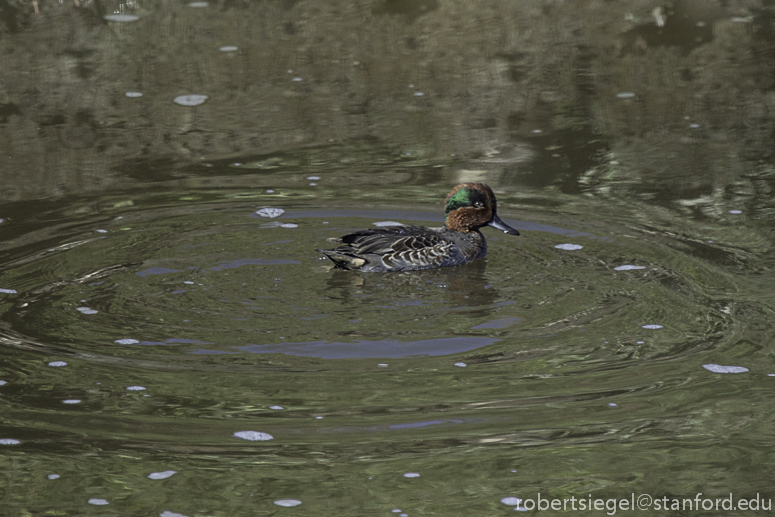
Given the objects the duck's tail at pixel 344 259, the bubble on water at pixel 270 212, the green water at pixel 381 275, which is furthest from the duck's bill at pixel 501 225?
the bubble on water at pixel 270 212

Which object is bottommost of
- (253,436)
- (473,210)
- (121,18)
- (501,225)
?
(253,436)

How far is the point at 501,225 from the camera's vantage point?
9.22 m

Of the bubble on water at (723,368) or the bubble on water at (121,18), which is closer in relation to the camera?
the bubble on water at (723,368)

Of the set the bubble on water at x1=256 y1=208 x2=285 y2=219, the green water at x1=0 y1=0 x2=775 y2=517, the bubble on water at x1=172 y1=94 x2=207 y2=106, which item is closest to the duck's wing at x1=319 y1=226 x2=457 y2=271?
the green water at x1=0 y1=0 x2=775 y2=517

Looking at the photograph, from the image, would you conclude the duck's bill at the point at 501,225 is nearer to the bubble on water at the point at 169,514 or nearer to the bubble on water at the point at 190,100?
the bubble on water at the point at 169,514

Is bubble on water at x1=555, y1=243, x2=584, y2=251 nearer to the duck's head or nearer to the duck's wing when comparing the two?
the duck's head

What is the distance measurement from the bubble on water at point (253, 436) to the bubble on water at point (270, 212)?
384 centimetres

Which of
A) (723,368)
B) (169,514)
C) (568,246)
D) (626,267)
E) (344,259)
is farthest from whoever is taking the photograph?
(568,246)

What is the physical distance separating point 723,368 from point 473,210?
9.66 ft

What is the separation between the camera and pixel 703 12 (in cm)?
1602

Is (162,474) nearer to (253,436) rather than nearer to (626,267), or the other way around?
(253,436)

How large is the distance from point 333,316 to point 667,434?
2535mm

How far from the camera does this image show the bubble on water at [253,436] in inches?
235

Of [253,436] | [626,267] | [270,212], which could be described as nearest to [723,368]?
[626,267]
